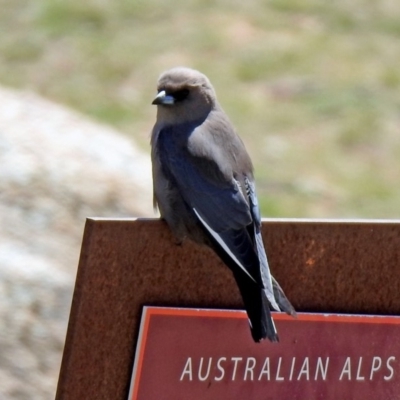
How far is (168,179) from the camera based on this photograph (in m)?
4.61

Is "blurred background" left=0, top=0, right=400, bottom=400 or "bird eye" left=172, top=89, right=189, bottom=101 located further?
"blurred background" left=0, top=0, right=400, bottom=400

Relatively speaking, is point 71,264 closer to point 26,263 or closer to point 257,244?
point 26,263

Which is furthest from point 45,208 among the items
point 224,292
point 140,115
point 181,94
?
point 140,115

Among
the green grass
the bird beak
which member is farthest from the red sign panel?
the green grass

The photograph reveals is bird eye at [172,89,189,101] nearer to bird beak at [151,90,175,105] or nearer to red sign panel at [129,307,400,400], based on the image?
bird beak at [151,90,175,105]

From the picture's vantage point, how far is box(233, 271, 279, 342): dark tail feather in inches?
148

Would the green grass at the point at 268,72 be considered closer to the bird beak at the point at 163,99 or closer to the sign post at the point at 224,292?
the bird beak at the point at 163,99

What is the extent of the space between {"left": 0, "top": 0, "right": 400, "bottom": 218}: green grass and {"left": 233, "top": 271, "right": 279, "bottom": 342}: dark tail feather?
5.47 m

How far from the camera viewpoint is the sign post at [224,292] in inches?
150

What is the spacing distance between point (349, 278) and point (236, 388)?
525 millimetres

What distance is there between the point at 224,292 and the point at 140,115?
750 cm

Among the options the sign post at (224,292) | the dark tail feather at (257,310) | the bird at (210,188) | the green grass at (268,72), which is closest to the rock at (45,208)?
the bird at (210,188)

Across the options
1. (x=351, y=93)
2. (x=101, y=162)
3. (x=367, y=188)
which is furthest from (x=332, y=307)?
(x=351, y=93)

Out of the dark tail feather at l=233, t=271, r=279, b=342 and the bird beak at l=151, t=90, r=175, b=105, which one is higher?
the bird beak at l=151, t=90, r=175, b=105
